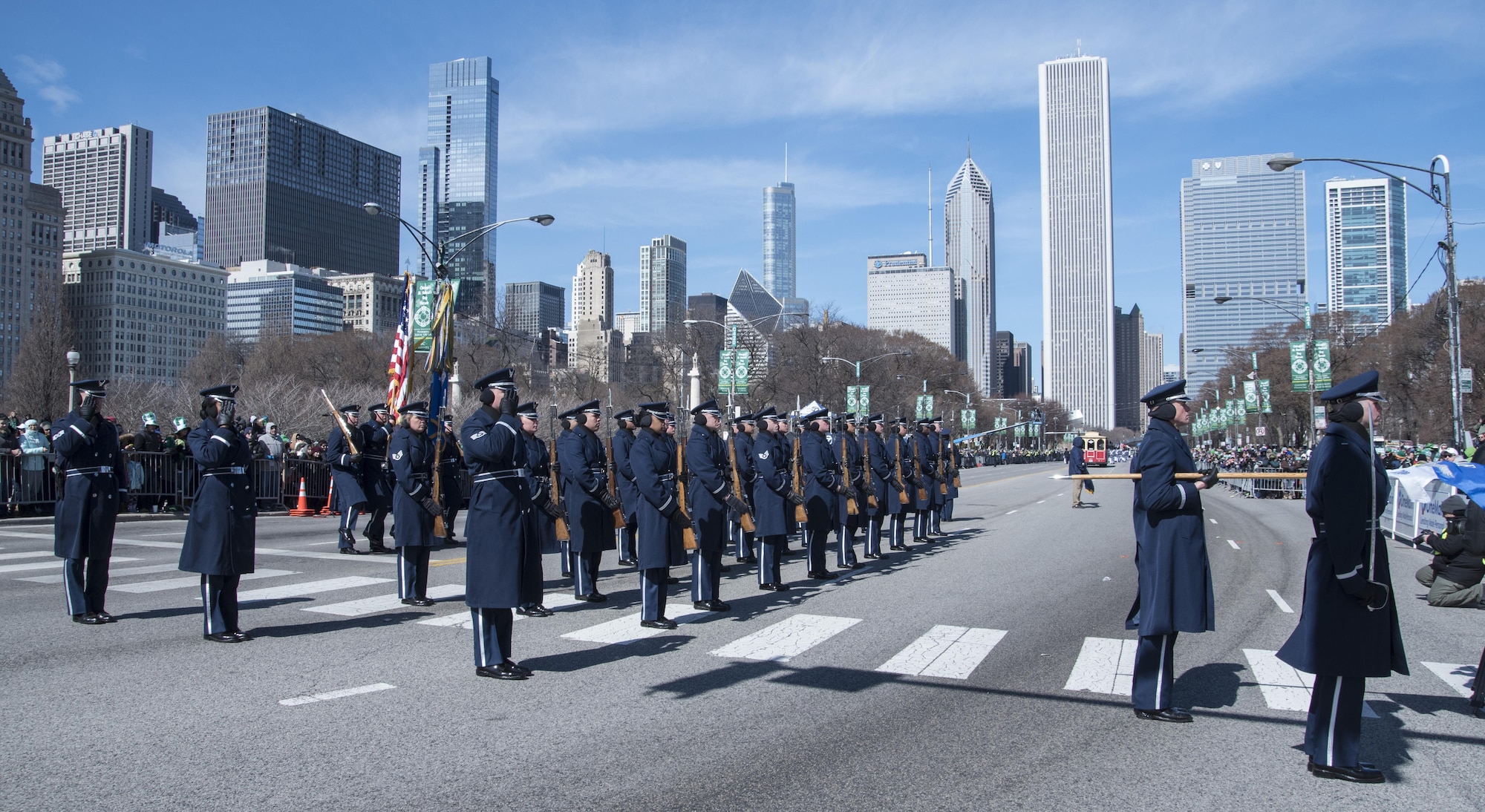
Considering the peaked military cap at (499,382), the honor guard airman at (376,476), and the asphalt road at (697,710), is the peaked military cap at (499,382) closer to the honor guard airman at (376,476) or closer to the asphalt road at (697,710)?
the asphalt road at (697,710)

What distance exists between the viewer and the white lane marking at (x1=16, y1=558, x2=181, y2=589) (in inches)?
444

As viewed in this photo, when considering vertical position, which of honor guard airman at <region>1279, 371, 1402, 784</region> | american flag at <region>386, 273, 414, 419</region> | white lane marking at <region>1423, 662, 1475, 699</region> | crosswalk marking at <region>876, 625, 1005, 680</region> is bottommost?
white lane marking at <region>1423, 662, 1475, 699</region>

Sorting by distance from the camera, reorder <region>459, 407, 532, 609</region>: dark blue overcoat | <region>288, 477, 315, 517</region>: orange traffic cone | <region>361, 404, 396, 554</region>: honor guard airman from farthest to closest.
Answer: <region>288, 477, 315, 517</region>: orange traffic cone, <region>361, 404, 396, 554</region>: honor guard airman, <region>459, 407, 532, 609</region>: dark blue overcoat

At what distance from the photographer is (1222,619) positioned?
32.8 feet

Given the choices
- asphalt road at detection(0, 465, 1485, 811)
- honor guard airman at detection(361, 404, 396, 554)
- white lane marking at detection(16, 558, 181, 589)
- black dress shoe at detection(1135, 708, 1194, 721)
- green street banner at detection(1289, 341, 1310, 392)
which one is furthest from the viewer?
green street banner at detection(1289, 341, 1310, 392)

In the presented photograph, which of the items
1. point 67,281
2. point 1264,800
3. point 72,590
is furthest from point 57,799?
point 67,281

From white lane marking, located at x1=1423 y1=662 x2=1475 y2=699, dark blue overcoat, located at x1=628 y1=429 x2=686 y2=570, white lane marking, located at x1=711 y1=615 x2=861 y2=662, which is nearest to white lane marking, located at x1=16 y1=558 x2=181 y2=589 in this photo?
dark blue overcoat, located at x1=628 y1=429 x2=686 y2=570

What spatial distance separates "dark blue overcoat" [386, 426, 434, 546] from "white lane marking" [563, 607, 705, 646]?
7.43 ft

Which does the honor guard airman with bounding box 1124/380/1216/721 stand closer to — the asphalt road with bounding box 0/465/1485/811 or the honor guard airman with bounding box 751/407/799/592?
the asphalt road with bounding box 0/465/1485/811

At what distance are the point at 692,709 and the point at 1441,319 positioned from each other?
60097 millimetres

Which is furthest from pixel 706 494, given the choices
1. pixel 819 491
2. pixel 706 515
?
pixel 819 491

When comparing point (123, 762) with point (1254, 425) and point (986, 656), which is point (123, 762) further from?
point (1254, 425)

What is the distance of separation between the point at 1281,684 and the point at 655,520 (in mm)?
5123

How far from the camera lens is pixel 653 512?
31.2ft
